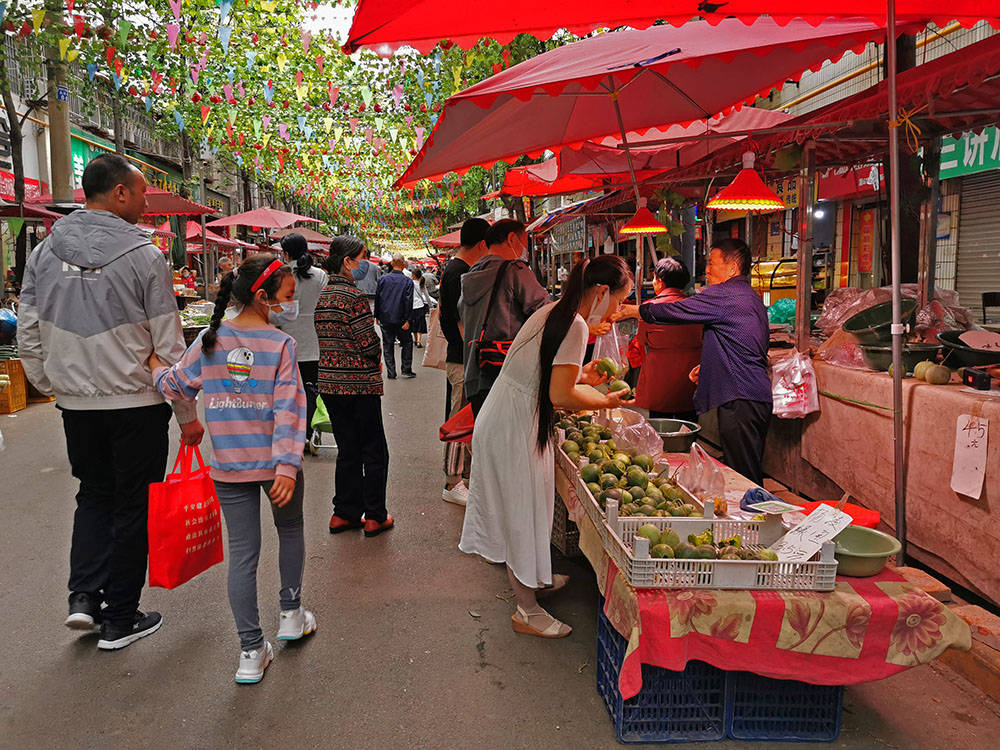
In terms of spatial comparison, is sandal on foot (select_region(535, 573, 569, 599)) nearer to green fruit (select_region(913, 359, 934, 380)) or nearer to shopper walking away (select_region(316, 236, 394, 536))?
shopper walking away (select_region(316, 236, 394, 536))

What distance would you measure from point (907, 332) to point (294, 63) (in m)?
18.1

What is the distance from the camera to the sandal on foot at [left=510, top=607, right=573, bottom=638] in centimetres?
373

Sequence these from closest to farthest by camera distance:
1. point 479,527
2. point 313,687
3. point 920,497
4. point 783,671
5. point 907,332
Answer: point 783,671 → point 313,687 → point 479,527 → point 920,497 → point 907,332

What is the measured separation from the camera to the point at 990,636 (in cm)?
345

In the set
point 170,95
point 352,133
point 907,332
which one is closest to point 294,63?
point 352,133

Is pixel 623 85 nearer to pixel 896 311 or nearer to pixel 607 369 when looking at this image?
pixel 607 369

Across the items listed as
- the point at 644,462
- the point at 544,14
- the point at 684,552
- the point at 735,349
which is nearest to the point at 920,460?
the point at 735,349

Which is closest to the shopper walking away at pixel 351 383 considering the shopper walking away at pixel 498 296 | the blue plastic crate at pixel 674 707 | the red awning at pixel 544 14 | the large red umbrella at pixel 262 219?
the shopper walking away at pixel 498 296

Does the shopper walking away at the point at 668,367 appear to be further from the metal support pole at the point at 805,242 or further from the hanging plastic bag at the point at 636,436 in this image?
the hanging plastic bag at the point at 636,436

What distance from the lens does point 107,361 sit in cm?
338

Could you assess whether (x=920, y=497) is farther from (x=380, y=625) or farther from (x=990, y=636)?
(x=380, y=625)

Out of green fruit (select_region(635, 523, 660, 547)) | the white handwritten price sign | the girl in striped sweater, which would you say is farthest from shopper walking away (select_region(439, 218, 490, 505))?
the white handwritten price sign

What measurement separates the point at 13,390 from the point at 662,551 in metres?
9.72

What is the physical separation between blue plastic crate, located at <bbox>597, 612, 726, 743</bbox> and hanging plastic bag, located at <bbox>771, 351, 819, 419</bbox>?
314 centimetres
